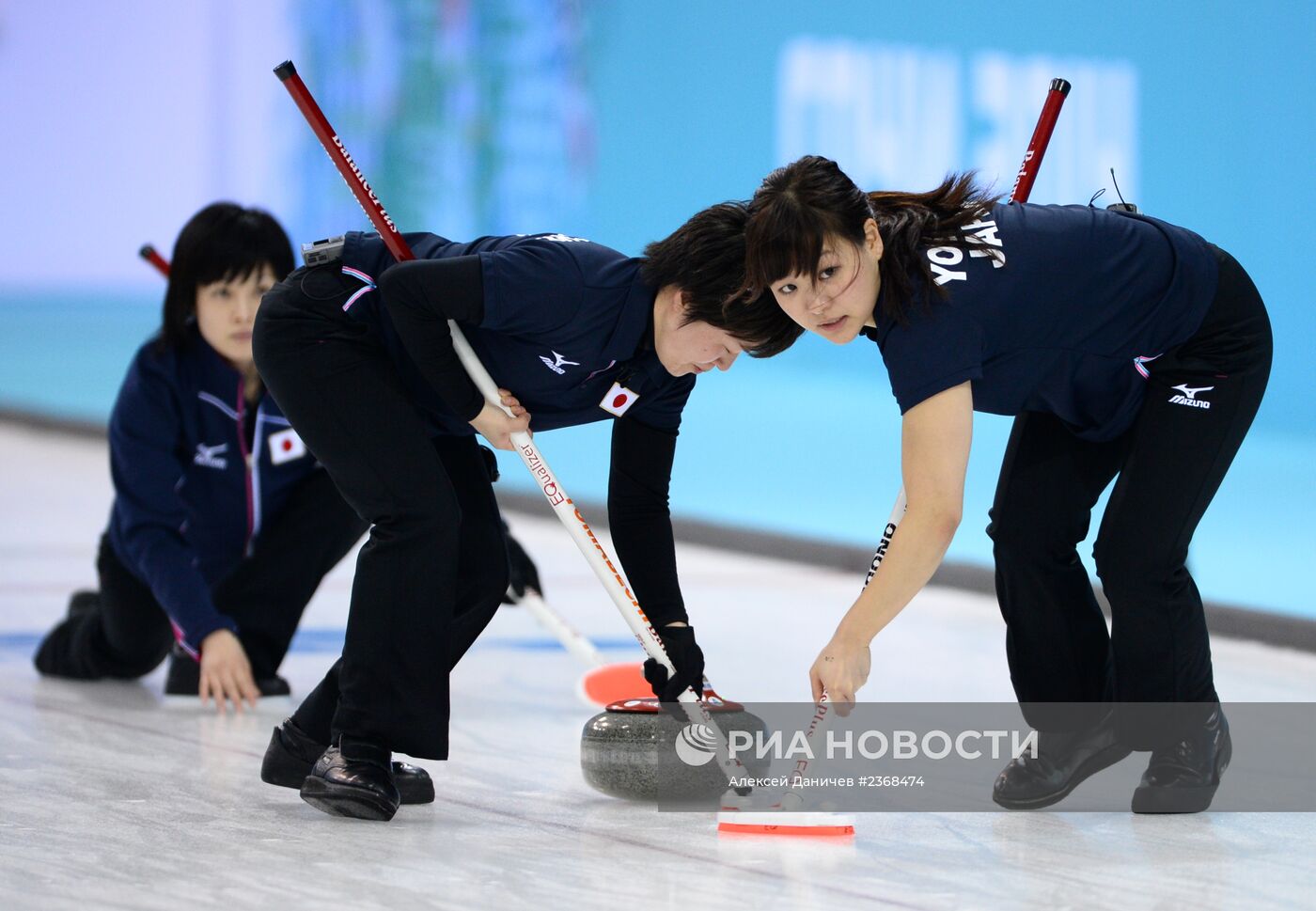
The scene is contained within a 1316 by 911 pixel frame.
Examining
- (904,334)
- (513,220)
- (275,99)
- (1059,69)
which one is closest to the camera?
(904,334)

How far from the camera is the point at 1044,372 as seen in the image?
8.13 ft

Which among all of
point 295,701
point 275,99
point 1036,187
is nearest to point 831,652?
point 295,701

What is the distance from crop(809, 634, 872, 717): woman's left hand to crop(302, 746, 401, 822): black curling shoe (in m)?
0.68

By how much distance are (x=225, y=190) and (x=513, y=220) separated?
251 centimetres

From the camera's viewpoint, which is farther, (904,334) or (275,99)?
(275,99)

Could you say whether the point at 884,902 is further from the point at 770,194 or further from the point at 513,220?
the point at 513,220

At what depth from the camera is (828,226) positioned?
7.29 ft

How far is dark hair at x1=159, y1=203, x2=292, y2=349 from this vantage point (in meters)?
3.35

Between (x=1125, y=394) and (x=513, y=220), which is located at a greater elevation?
(x=1125, y=394)

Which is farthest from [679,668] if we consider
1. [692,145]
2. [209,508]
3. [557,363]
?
[692,145]

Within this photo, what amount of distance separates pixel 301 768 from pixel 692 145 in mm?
5261

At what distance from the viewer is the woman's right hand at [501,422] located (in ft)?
8.48

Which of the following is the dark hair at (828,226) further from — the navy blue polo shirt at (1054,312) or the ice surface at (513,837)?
the ice surface at (513,837)

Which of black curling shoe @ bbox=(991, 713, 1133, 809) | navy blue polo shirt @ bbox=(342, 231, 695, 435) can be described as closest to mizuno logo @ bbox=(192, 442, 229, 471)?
navy blue polo shirt @ bbox=(342, 231, 695, 435)
